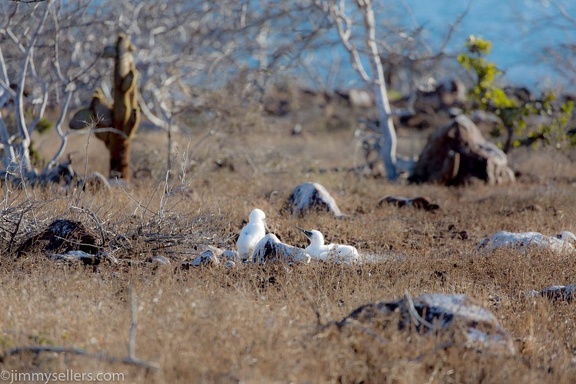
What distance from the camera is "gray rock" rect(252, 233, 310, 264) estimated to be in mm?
6582

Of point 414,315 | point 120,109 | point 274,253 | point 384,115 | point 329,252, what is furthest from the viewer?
point 384,115

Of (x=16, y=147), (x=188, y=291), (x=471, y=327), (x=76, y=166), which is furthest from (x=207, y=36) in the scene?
(x=471, y=327)

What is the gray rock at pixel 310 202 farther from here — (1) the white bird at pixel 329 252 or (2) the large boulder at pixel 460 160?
(2) the large boulder at pixel 460 160

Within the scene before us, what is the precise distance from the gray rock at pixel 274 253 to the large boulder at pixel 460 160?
5.83m

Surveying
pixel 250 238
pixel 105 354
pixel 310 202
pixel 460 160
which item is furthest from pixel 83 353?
pixel 460 160

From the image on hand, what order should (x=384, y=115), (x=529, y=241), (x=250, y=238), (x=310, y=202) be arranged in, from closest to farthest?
(x=250, y=238) < (x=529, y=241) < (x=310, y=202) < (x=384, y=115)

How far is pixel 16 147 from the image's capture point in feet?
34.1

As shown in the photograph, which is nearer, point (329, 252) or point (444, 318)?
point (444, 318)

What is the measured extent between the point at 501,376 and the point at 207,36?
488 inches

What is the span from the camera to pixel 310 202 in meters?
9.02

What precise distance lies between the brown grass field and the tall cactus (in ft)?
1.45

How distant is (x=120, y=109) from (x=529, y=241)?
217 inches

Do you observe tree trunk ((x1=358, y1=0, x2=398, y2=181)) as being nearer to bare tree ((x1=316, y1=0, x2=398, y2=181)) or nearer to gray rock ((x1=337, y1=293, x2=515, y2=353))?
bare tree ((x1=316, y1=0, x2=398, y2=181))

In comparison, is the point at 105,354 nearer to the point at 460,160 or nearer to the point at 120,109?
the point at 120,109
